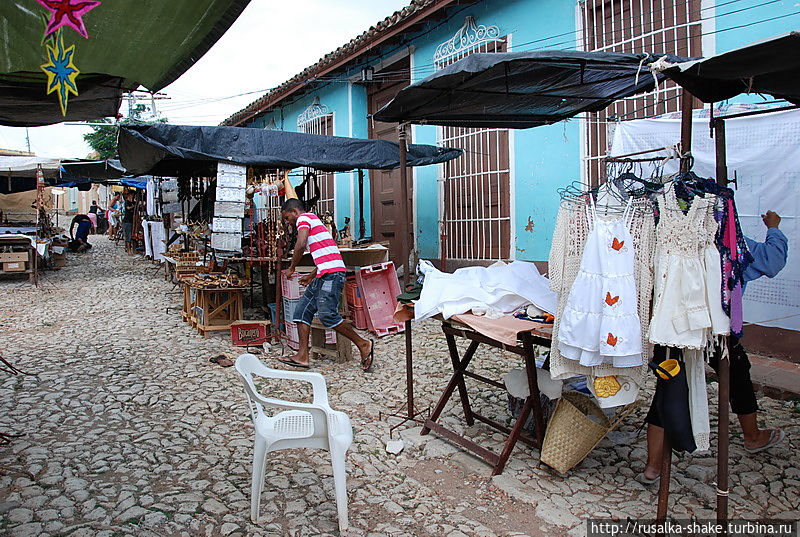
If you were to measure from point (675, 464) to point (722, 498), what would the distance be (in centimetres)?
107

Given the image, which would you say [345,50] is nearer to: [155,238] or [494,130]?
[494,130]

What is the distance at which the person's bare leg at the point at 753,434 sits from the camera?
143 inches

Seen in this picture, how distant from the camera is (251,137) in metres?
7.14

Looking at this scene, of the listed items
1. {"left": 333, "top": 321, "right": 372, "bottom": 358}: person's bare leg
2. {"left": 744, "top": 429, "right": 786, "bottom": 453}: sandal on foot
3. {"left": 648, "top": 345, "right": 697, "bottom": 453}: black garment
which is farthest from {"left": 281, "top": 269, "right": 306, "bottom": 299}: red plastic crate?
{"left": 744, "top": 429, "right": 786, "bottom": 453}: sandal on foot

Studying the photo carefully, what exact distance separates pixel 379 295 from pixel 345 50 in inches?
206

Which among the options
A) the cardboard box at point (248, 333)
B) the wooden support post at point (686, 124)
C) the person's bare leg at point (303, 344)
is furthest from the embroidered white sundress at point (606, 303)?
the cardboard box at point (248, 333)

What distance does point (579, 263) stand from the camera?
3.02 metres

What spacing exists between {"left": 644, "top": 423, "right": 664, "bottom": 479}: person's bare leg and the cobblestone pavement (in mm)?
99

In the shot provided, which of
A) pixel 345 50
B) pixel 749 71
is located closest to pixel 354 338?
pixel 749 71

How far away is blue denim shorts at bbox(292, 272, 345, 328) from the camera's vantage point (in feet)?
19.0

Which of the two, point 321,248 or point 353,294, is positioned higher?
point 321,248

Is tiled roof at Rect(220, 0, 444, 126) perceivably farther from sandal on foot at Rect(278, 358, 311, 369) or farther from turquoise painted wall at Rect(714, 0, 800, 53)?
sandal on foot at Rect(278, 358, 311, 369)

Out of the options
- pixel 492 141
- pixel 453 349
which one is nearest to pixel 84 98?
pixel 453 349

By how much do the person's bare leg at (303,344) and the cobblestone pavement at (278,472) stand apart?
0.37m
